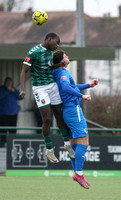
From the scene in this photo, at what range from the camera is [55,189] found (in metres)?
10.8

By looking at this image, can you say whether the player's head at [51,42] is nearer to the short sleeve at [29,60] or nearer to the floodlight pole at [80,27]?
the short sleeve at [29,60]

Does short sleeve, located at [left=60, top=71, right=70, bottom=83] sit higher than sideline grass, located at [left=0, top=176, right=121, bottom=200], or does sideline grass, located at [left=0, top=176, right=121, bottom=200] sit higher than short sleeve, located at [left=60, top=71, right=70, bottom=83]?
short sleeve, located at [left=60, top=71, right=70, bottom=83]

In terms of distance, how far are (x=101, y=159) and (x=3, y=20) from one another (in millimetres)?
35209

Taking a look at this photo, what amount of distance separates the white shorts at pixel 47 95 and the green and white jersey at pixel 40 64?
0.07 m

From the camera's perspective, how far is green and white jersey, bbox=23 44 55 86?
9.34 metres

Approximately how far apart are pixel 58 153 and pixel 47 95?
15.8 ft

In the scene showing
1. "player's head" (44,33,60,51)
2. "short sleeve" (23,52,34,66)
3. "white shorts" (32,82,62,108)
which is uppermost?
"player's head" (44,33,60,51)

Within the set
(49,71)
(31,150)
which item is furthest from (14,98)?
(49,71)

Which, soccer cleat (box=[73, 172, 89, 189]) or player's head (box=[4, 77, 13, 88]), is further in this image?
player's head (box=[4, 77, 13, 88])

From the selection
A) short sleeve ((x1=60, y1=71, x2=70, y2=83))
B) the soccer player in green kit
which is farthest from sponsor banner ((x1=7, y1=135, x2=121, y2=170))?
short sleeve ((x1=60, y1=71, x2=70, y2=83))

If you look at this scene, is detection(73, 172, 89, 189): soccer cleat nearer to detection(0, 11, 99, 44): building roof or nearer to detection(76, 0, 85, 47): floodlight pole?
detection(76, 0, 85, 47): floodlight pole

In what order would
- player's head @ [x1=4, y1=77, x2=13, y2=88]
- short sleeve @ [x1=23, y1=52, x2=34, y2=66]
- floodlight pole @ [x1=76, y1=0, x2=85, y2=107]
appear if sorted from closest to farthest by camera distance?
short sleeve @ [x1=23, y1=52, x2=34, y2=66]
player's head @ [x1=4, y1=77, x2=13, y2=88]
floodlight pole @ [x1=76, y1=0, x2=85, y2=107]

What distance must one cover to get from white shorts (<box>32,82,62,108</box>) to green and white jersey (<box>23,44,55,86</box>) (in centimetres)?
7

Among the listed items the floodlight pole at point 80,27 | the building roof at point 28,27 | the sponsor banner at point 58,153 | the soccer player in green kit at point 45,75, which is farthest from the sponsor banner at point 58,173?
the building roof at point 28,27
